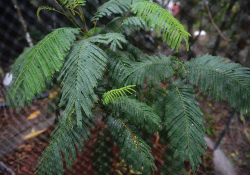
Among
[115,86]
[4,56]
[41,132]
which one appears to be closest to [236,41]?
[115,86]

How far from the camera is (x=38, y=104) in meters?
1.78

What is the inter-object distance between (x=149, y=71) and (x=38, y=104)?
1.58 meters

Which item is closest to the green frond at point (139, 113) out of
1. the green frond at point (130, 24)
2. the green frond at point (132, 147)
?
the green frond at point (132, 147)

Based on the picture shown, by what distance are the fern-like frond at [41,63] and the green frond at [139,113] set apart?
31 centimetres

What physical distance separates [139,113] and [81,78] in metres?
0.28

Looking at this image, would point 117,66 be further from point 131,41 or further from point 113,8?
point 131,41

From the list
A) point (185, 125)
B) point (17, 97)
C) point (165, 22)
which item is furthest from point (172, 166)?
point (17, 97)

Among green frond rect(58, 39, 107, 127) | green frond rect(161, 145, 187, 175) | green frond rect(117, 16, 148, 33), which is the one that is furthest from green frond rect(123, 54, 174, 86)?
green frond rect(161, 145, 187, 175)

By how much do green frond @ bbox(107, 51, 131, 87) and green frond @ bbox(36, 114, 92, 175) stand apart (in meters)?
0.27

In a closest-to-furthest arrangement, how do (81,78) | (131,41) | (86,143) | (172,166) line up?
(81,78)
(172,166)
(131,41)
(86,143)

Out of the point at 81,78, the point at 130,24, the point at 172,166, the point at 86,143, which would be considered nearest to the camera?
the point at 81,78

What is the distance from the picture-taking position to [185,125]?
639mm

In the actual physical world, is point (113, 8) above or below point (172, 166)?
above

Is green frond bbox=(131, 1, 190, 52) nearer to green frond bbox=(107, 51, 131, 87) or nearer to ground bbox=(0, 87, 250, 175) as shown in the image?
green frond bbox=(107, 51, 131, 87)
